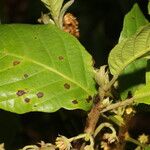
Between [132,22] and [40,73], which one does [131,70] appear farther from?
[40,73]

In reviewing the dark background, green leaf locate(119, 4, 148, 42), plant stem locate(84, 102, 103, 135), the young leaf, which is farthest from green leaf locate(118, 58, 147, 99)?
the dark background

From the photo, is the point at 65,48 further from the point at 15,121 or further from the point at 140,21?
the point at 15,121

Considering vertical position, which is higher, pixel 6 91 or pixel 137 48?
pixel 137 48

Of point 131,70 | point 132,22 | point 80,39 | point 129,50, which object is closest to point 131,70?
point 131,70

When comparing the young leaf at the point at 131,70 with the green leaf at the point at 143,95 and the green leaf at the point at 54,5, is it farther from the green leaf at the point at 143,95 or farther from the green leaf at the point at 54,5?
the green leaf at the point at 54,5

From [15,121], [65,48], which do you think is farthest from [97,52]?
[65,48]

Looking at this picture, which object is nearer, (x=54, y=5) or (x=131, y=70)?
(x=54, y=5)
